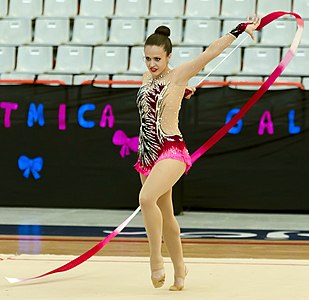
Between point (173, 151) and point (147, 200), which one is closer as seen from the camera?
point (147, 200)

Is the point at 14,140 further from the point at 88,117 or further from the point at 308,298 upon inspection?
the point at 308,298

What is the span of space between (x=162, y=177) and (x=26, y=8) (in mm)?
8292

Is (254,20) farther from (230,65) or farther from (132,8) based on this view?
(132,8)

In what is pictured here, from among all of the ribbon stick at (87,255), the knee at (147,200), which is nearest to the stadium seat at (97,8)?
the ribbon stick at (87,255)

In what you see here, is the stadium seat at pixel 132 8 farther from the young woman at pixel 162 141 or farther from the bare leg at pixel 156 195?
the bare leg at pixel 156 195

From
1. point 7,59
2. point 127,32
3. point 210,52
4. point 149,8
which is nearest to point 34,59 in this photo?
point 7,59

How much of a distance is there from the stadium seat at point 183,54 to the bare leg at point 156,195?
6.38m

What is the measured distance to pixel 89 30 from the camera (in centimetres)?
1227

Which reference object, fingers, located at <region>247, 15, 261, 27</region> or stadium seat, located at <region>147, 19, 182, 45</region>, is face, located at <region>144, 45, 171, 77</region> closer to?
fingers, located at <region>247, 15, 261, 27</region>

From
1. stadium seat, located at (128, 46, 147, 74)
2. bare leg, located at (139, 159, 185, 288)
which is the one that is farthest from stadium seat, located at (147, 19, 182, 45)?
bare leg, located at (139, 159, 185, 288)

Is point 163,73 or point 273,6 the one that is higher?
point 273,6

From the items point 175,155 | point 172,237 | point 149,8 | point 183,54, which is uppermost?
point 149,8

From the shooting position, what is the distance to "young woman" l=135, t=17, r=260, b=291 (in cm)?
507

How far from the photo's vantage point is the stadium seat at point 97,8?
1259 centimetres
